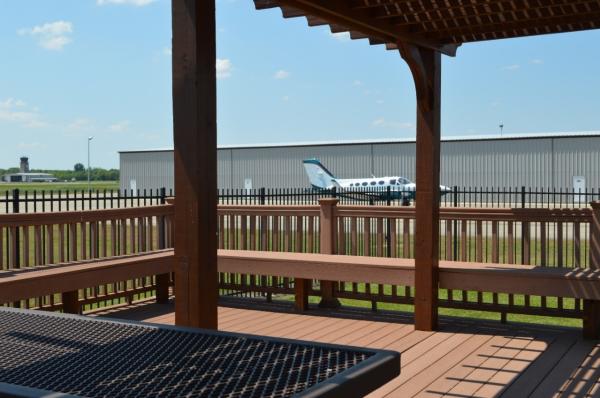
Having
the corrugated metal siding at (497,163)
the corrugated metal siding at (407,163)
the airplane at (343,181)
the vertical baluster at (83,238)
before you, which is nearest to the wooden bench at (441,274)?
the vertical baluster at (83,238)

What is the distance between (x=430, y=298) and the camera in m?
8.05

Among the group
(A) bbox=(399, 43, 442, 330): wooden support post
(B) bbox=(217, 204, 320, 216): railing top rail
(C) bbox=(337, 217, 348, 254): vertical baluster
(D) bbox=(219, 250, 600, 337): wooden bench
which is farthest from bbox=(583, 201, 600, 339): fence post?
(B) bbox=(217, 204, 320, 216): railing top rail

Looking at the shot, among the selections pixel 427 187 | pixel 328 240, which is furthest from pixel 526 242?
pixel 328 240

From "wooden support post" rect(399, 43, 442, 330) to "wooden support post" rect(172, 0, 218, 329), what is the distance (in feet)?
12.8

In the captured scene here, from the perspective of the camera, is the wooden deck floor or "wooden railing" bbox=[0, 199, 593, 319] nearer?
the wooden deck floor

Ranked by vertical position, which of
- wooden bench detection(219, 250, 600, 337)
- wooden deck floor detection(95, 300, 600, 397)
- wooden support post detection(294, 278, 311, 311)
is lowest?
wooden deck floor detection(95, 300, 600, 397)

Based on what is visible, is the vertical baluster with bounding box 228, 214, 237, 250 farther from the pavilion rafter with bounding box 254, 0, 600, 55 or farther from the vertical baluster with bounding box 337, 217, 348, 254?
the pavilion rafter with bounding box 254, 0, 600, 55

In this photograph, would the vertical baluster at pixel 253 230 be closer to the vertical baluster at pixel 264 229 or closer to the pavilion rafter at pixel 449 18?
the vertical baluster at pixel 264 229

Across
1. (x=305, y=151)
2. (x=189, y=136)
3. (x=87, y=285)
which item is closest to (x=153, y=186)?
(x=305, y=151)

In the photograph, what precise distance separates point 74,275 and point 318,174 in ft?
112

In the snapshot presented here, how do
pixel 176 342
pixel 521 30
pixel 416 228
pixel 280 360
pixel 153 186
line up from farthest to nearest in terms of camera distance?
pixel 153 186 → pixel 416 228 → pixel 521 30 → pixel 176 342 → pixel 280 360

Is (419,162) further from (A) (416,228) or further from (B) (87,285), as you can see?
(B) (87,285)

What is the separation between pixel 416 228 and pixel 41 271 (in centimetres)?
400

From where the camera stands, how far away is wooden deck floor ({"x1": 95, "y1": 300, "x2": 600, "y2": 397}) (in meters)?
5.81
